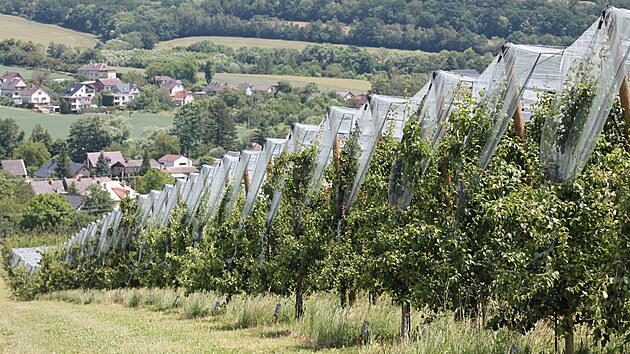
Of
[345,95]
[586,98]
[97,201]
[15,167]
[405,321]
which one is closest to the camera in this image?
[586,98]

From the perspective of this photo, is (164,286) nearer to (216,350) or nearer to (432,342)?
(216,350)

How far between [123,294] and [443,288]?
21.2 meters

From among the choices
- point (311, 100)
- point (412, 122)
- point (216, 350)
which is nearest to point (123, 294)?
point (216, 350)

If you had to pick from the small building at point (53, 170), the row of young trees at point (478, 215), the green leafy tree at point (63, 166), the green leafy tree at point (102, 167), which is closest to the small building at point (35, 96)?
the small building at point (53, 170)

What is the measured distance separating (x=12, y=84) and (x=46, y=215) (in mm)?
93490

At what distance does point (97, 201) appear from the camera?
102375mm


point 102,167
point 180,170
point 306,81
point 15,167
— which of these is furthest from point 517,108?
point 306,81

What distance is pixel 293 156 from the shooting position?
19.0 meters

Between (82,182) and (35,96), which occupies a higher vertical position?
(35,96)

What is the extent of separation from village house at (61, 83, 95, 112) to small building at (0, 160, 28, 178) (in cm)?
4573

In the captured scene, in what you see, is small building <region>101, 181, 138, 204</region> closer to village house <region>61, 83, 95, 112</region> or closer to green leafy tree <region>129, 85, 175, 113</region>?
green leafy tree <region>129, 85, 175, 113</region>

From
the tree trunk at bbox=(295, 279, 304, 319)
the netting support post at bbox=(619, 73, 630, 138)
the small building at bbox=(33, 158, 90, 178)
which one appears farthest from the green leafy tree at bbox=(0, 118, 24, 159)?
the netting support post at bbox=(619, 73, 630, 138)

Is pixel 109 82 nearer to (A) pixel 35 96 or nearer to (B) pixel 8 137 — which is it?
(A) pixel 35 96

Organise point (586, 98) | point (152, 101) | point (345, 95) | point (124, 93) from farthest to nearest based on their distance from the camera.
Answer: point (124, 93)
point (152, 101)
point (345, 95)
point (586, 98)
